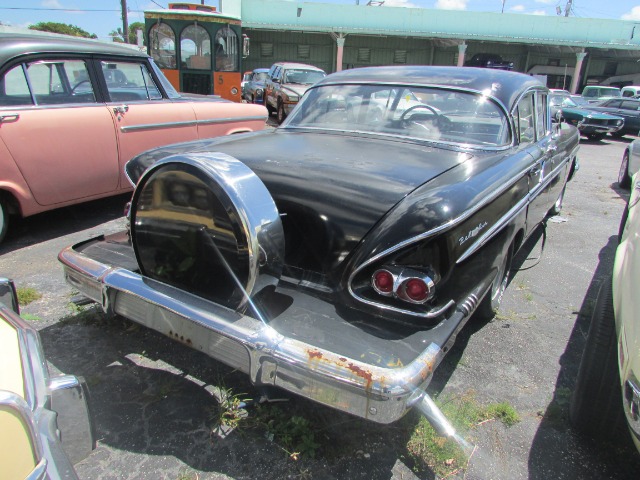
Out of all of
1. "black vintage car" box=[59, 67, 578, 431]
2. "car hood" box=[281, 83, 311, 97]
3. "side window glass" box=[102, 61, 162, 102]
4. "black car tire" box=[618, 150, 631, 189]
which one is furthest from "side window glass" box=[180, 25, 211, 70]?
"black car tire" box=[618, 150, 631, 189]

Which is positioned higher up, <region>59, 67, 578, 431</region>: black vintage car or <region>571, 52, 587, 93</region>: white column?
<region>571, 52, 587, 93</region>: white column

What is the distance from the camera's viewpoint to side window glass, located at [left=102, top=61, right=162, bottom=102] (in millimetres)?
4645

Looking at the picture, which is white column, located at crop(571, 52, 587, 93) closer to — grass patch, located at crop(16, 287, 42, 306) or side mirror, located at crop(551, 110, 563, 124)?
side mirror, located at crop(551, 110, 563, 124)

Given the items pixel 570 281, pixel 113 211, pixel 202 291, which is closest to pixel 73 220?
pixel 113 211

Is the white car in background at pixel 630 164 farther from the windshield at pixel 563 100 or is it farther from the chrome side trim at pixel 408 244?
the windshield at pixel 563 100

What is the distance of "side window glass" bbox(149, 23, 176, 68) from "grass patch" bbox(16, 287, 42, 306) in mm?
7580

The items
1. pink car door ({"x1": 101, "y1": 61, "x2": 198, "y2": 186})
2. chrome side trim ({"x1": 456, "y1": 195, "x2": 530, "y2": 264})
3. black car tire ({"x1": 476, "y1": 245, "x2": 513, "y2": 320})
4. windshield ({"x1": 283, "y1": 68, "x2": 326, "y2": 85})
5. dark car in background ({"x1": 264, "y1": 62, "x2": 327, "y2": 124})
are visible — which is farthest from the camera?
windshield ({"x1": 283, "y1": 68, "x2": 326, "y2": 85})

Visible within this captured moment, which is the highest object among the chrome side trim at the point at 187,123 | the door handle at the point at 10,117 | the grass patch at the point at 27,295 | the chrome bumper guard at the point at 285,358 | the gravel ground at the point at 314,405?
the door handle at the point at 10,117

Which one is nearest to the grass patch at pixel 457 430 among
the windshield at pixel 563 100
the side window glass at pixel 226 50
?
the side window glass at pixel 226 50

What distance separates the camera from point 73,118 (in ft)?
13.6

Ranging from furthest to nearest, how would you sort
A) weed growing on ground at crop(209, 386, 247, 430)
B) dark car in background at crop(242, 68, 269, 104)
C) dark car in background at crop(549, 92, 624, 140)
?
dark car in background at crop(242, 68, 269, 104) < dark car in background at crop(549, 92, 624, 140) < weed growing on ground at crop(209, 386, 247, 430)

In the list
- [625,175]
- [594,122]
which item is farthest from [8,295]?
[594,122]

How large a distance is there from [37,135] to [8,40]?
813mm

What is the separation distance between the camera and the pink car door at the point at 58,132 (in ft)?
12.4
